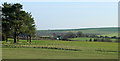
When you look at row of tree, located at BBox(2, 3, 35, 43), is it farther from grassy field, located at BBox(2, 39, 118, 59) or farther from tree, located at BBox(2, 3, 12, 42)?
grassy field, located at BBox(2, 39, 118, 59)

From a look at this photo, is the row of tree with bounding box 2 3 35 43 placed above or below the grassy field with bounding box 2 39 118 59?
above

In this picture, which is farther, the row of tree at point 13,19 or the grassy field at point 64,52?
the row of tree at point 13,19

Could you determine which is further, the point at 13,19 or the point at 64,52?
the point at 13,19

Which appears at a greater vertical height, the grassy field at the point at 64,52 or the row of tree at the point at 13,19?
the row of tree at the point at 13,19

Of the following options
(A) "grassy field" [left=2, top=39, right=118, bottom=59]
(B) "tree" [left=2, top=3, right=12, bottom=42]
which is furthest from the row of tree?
(A) "grassy field" [left=2, top=39, right=118, bottom=59]

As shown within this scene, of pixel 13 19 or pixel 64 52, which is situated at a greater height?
pixel 13 19

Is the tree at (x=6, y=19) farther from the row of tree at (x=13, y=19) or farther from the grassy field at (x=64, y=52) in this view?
the grassy field at (x=64, y=52)

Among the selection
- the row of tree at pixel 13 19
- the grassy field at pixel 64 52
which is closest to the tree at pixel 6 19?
the row of tree at pixel 13 19

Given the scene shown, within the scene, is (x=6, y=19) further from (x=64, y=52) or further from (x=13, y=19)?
(x=64, y=52)

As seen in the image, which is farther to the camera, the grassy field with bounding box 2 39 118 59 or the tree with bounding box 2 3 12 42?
the tree with bounding box 2 3 12 42

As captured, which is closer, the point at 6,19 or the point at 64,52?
the point at 64,52

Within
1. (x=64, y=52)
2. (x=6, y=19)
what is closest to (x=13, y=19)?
(x=6, y=19)

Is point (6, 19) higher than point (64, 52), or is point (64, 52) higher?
point (6, 19)

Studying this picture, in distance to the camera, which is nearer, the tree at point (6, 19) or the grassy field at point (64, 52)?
the grassy field at point (64, 52)
